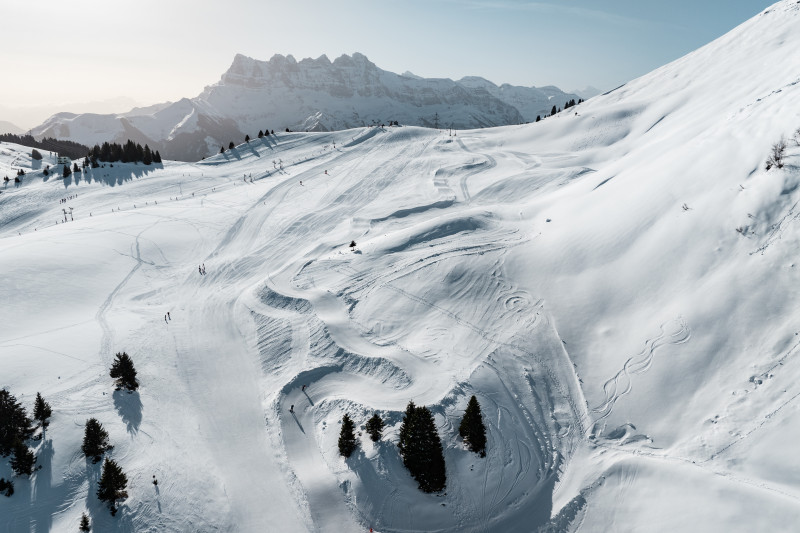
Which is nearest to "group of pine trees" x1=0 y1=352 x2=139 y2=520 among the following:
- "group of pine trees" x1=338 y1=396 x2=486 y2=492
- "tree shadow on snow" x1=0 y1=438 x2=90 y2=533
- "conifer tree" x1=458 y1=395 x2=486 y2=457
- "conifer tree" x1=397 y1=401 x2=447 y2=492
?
"tree shadow on snow" x1=0 y1=438 x2=90 y2=533

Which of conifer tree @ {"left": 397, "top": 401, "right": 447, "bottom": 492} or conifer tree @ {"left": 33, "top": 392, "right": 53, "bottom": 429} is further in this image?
conifer tree @ {"left": 33, "top": 392, "right": 53, "bottom": 429}

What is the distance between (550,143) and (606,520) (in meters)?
59.4

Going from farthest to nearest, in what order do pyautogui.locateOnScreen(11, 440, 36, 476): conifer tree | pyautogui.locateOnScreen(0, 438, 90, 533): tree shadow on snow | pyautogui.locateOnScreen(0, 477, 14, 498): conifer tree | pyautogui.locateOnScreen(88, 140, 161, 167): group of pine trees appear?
pyautogui.locateOnScreen(88, 140, 161, 167): group of pine trees, pyautogui.locateOnScreen(11, 440, 36, 476): conifer tree, pyautogui.locateOnScreen(0, 477, 14, 498): conifer tree, pyautogui.locateOnScreen(0, 438, 90, 533): tree shadow on snow

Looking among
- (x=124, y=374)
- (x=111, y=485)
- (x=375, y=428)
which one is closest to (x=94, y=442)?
(x=111, y=485)

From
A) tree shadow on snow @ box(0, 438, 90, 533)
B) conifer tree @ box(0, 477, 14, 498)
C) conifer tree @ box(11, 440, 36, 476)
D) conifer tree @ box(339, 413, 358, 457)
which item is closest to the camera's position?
tree shadow on snow @ box(0, 438, 90, 533)

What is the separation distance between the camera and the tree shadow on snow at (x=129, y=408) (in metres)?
23.3

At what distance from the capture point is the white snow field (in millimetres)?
19016

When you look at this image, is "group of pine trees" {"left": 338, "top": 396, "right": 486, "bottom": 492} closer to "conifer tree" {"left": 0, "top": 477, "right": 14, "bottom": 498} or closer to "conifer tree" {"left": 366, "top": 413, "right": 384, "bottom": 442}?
"conifer tree" {"left": 366, "top": 413, "right": 384, "bottom": 442}

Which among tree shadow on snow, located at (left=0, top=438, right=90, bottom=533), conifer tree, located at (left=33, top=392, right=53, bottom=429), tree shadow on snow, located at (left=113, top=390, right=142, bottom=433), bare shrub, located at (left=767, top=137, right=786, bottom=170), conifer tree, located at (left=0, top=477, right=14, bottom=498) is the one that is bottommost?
tree shadow on snow, located at (left=0, top=438, right=90, bottom=533)

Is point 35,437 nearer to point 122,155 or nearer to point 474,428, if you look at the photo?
point 474,428

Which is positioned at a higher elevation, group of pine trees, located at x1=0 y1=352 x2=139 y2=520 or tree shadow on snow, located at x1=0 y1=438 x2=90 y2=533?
group of pine trees, located at x1=0 y1=352 x2=139 y2=520

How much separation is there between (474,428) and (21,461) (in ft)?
74.6

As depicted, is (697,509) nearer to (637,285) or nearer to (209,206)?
(637,285)

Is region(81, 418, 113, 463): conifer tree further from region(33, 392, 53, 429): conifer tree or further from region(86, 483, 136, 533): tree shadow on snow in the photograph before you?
region(33, 392, 53, 429): conifer tree
